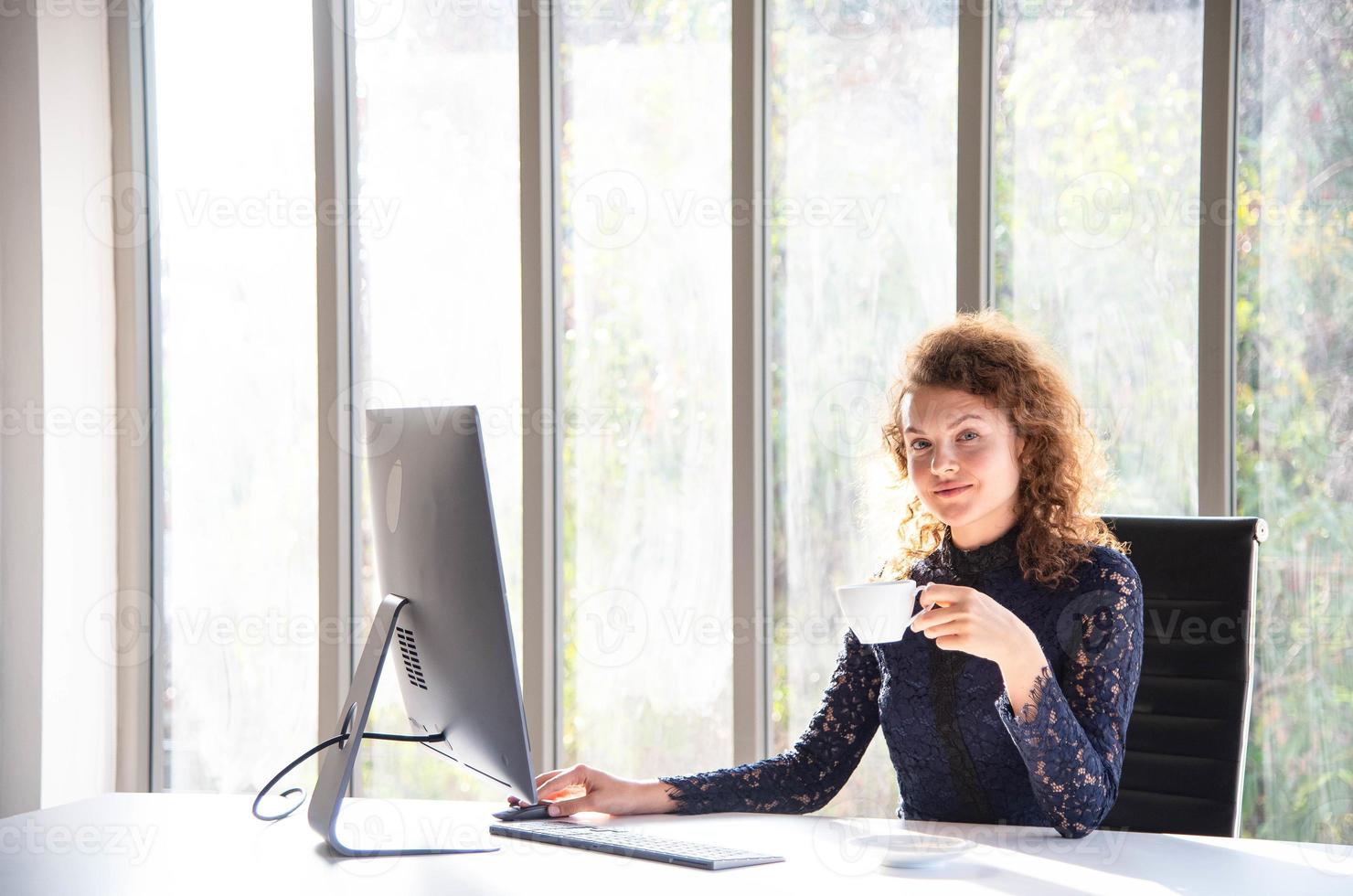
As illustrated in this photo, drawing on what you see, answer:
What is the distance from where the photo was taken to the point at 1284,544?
2.62 meters

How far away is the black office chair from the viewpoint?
5.29ft

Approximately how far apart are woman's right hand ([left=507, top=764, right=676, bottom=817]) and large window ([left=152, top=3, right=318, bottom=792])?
1925 mm

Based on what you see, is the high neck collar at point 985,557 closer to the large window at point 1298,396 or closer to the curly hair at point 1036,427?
the curly hair at point 1036,427

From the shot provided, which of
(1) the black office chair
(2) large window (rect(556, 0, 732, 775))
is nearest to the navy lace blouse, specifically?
(1) the black office chair

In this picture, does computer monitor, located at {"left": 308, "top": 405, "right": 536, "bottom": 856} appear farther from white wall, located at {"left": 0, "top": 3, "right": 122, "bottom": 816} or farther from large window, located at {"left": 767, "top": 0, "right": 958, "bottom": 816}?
white wall, located at {"left": 0, "top": 3, "right": 122, "bottom": 816}

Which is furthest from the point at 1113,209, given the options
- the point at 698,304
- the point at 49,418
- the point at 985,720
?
the point at 49,418

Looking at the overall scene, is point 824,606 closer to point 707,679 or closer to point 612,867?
point 707,679

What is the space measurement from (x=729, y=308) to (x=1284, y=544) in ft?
4.70

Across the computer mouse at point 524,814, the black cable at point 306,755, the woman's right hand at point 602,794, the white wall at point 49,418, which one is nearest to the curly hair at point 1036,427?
the woman's right hand at point 602,794

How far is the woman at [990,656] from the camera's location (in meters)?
1.41

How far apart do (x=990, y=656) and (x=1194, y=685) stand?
51 centimetres

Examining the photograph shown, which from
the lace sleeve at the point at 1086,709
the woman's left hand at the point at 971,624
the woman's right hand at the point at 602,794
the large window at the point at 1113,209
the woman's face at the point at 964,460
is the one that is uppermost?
the large window at the point at 1113,209

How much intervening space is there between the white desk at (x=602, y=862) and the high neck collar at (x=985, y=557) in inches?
16.2

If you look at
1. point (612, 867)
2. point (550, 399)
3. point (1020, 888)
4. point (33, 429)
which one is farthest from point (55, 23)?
point (1020, 888)
